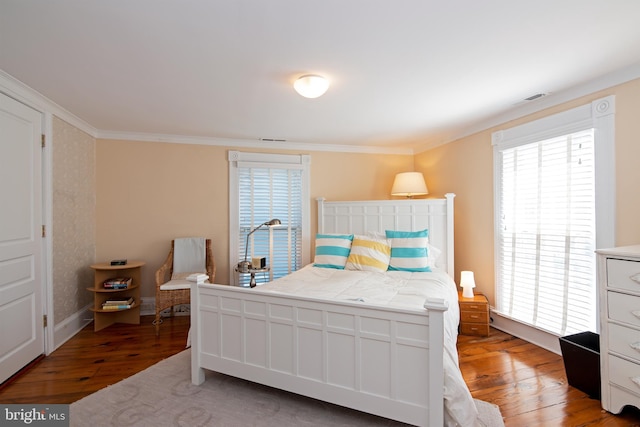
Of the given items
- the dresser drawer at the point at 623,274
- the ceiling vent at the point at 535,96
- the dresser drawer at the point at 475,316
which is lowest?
the dresser drawer at the point at 475,316

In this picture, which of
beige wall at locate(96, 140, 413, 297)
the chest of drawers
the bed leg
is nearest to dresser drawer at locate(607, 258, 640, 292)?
the chest of drawers

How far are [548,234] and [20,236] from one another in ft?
14.8

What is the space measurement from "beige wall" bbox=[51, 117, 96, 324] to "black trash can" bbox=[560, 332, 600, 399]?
4381mm

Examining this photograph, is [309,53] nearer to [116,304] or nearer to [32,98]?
[32,98]

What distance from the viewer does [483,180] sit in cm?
336

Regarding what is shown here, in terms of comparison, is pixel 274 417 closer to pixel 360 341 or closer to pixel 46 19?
pixel 360 341

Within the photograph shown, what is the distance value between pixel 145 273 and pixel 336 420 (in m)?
3.11

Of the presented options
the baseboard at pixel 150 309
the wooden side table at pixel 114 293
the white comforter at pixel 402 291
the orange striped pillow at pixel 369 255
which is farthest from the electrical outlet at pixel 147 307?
the orange striped pillow at pixel 369 255

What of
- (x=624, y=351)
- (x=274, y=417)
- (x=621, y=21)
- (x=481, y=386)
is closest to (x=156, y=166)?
(x=274, y=417)

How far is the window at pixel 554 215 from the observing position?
90.7 inches

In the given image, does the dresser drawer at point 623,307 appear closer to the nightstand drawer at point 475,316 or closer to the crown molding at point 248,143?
the nightstand drawer at point 475,316

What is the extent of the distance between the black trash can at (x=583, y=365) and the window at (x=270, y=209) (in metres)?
2.91

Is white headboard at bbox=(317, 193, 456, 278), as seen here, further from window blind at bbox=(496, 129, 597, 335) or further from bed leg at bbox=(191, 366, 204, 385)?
bed leg at bbox=(191, 366, 204, 385)

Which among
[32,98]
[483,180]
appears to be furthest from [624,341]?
[32,98]
